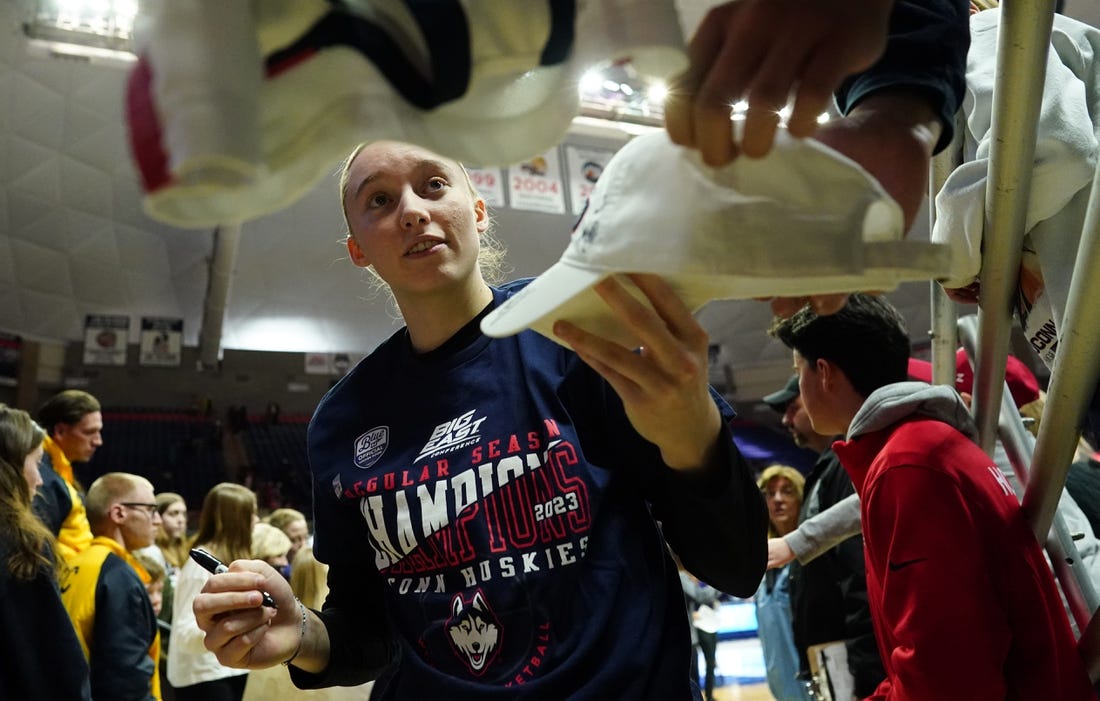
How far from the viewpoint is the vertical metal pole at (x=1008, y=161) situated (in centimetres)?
68

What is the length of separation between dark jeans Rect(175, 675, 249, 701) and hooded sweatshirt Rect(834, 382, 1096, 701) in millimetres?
3003

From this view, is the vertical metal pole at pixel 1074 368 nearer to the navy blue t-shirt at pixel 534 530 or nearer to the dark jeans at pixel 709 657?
the navy blue t-shirt at pixel 534 530

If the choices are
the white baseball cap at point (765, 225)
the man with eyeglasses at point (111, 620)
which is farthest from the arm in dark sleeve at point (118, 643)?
the white baseball cap at point (765, 225)

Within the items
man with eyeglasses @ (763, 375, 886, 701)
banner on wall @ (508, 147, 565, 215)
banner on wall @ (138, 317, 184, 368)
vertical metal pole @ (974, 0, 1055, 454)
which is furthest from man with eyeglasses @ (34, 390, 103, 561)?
banner on wall @ (138, 317, 184, 368)

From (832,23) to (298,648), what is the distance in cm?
93

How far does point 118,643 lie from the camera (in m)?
2.88

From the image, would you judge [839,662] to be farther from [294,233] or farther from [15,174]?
[15,174]

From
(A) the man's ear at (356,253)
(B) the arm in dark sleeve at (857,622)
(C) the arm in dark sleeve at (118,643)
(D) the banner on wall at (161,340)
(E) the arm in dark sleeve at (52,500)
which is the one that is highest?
(A) the man's ear at (356,253)

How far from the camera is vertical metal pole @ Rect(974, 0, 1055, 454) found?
68 cm

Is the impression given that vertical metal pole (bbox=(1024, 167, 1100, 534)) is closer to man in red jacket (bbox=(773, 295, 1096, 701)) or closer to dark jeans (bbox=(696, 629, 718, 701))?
man in red jacket (bbox=(773, 295, 1096, 701))

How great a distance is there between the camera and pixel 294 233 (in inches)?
424

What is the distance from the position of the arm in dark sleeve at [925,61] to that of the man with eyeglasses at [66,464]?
2718 millimetres

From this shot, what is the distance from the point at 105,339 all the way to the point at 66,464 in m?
9.81

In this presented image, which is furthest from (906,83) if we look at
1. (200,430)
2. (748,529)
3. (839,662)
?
(200,430)
